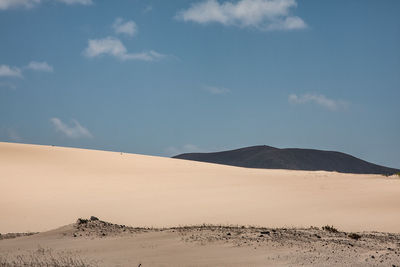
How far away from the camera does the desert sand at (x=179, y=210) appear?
9.65 meters

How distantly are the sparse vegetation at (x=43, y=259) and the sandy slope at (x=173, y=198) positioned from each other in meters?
6.77

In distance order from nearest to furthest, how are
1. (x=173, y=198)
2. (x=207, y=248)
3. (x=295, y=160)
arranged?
1. (x=207, y=248)
2. (x=173, y=198)
3. (x=295, y=160)

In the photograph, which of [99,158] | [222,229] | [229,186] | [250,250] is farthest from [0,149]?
[250,250]

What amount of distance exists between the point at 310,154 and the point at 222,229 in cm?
10181

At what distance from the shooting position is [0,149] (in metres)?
33.8

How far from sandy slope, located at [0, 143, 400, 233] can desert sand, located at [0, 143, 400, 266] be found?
0.04 metres

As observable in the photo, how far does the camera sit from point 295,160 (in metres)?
104

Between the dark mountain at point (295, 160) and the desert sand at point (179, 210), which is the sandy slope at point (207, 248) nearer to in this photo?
the desert sand at point (179, 210)

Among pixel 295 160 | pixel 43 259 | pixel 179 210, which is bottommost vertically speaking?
pixel 43 259

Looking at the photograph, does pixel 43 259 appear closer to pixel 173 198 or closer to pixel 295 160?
pixel 173 198

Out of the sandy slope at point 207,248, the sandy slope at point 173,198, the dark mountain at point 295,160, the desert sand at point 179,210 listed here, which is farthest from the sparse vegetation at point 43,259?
the dark mountain at point 295,160

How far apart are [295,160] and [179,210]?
285ft

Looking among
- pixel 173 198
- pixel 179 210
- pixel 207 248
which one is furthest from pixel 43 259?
pixel 173 198

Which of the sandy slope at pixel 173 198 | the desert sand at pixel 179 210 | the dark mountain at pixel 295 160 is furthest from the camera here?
the dark mountain at pixel 295 160
